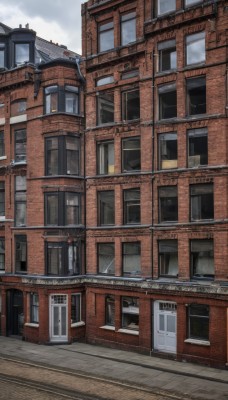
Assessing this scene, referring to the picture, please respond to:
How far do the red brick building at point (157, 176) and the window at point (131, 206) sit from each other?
60 mm

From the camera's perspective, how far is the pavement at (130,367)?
21297mm

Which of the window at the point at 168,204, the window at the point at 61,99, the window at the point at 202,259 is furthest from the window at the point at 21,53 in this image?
the window at the point at 202,259

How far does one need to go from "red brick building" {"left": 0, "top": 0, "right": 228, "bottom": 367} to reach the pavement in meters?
0.86

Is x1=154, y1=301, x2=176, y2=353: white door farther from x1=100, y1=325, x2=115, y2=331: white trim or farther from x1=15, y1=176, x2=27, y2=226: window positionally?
x1=15, y1=176, x2=27, y2=226: window

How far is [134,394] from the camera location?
807 inches

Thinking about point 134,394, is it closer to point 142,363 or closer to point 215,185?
point 142,363

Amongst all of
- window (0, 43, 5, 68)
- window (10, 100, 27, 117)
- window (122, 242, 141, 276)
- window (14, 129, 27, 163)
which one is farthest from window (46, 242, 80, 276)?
window (0, 43, 5, 68)

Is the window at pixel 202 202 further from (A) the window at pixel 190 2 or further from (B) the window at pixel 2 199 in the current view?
(B) the window at pixel 2 199

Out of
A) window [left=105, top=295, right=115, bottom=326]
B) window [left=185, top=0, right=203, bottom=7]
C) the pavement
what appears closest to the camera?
the pavement

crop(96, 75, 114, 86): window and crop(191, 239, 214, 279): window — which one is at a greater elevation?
crop(96, 75, 114, 86): window

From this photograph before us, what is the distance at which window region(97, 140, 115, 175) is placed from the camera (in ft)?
95.8

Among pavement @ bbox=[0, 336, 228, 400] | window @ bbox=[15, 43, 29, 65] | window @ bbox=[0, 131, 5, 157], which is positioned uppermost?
window @ bbox=[15, 43, 29, 65]

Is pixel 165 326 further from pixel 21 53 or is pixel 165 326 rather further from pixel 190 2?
pixel 21 53

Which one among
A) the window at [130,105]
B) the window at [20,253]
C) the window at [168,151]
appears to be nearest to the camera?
the window at [168,151]
